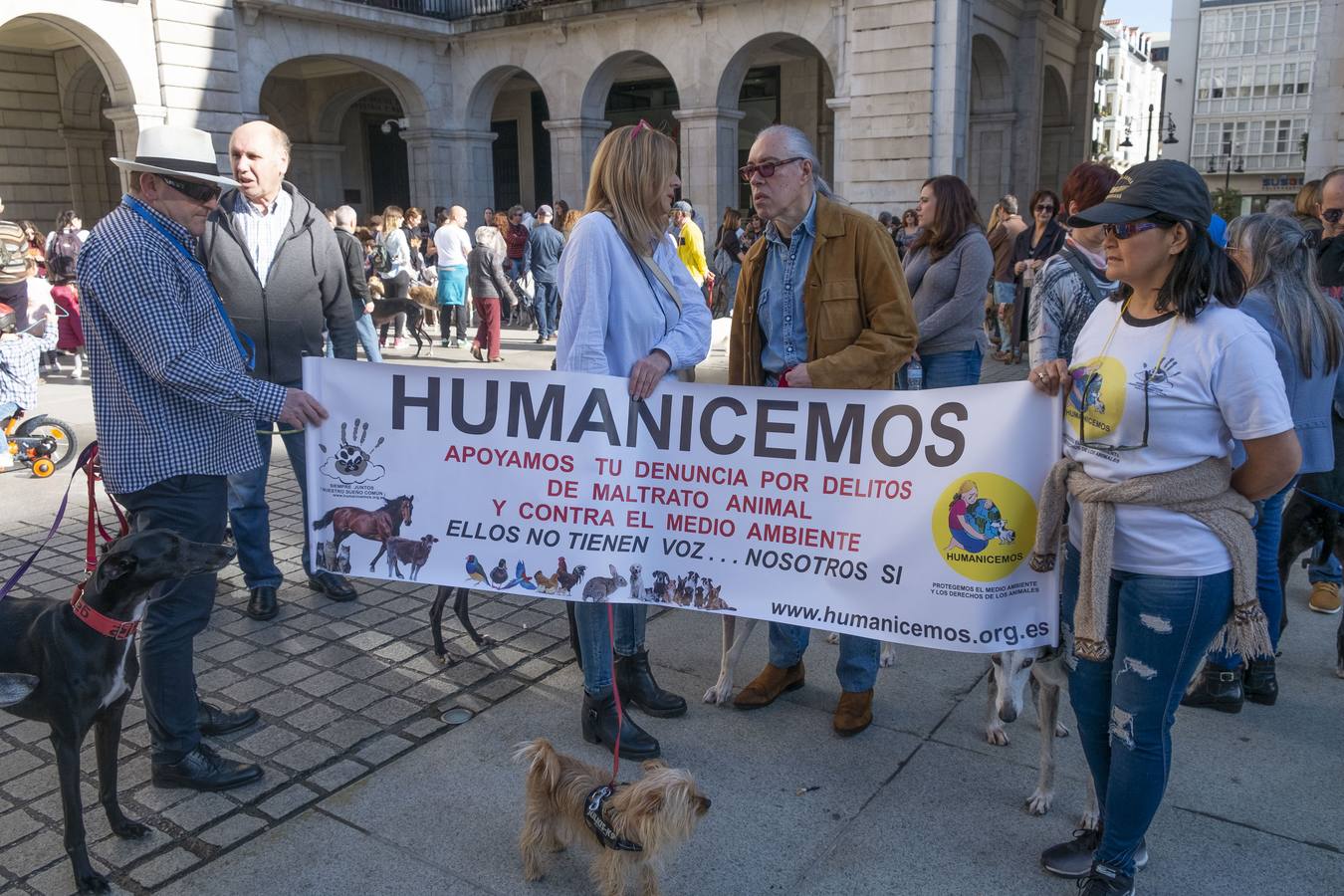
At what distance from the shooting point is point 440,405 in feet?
11.0

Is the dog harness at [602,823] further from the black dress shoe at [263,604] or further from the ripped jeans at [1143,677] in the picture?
the black dress shoe at [263,604]

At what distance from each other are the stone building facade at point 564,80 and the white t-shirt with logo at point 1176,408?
53.3 ft

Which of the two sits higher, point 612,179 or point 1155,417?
point 612,179

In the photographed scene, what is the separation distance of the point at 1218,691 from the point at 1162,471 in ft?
6.39

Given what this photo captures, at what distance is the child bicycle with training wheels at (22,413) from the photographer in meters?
7.57

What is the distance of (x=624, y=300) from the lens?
329 centimetres

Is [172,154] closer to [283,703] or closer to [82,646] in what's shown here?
[82,646]

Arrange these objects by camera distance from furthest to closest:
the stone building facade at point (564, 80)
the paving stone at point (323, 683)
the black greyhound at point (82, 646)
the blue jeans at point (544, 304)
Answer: the stone building facade at point (564, 80) < the blue jeans at point (544, 304) < the paving stone at point (323, 683) < the black greyhound at point (82, 646)

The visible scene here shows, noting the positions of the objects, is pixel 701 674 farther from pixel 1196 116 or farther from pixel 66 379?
pixel 1196 116

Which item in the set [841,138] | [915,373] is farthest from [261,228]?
[841,138]

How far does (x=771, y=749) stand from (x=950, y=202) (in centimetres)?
336

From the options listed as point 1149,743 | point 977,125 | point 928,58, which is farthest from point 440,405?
point 977,125

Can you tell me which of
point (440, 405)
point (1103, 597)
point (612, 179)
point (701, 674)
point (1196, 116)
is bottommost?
point (701, 674)

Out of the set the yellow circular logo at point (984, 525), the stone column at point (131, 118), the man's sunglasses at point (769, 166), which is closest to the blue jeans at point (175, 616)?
the man's sunglasses at point (769, 166)
